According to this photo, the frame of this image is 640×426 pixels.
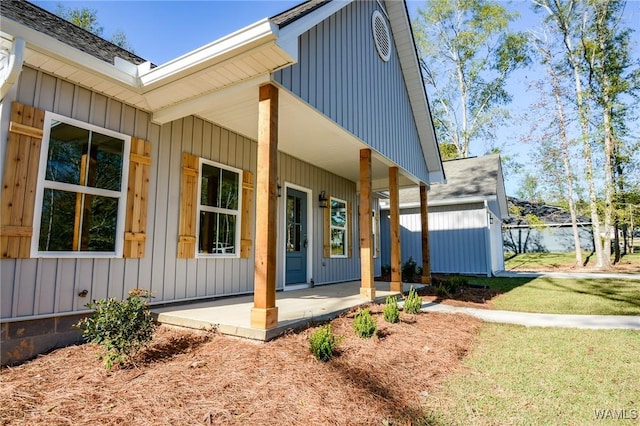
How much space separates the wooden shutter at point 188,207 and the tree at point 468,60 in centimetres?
1895

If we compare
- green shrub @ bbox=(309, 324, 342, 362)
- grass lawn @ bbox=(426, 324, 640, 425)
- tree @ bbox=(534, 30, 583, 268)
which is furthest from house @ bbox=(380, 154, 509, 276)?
green shrub @ bbox=(309, 324, 342, 362)

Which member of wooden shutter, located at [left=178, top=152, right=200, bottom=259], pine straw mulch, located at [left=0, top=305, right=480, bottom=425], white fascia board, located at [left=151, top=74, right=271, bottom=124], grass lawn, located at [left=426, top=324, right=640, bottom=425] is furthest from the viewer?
wooden shutter, located at [left=178, top=152, right=200, bottom=259]

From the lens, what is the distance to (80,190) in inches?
149

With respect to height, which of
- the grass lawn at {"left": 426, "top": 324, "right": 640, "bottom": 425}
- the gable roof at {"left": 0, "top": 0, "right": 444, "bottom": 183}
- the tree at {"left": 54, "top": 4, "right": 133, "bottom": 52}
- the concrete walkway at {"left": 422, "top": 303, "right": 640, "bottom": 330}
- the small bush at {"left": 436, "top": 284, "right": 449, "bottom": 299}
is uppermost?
the tree at {"left": 54, "top": 4, "right": 133, "bottom": 52}

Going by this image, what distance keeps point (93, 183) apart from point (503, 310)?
6386 millimetres

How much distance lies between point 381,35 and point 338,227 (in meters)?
4.34

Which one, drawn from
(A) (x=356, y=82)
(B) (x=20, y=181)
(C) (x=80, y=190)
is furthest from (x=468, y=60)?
(B) (x=20, y=181)

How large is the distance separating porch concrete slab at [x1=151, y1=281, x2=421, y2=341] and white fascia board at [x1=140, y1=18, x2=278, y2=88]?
2549 mm

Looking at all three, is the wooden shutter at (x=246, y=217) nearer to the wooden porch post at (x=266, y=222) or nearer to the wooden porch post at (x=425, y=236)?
the wooden porch post at (x=266, y=222)

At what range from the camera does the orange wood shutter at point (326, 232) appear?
801 cm

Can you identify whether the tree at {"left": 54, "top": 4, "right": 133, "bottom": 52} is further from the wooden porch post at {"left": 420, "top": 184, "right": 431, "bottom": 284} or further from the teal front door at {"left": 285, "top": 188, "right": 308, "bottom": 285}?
the wooden porch post at {"left": 420, "top": 184, "right": 431, "bottom": 284}

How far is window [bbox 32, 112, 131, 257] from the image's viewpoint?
3504 millimetres

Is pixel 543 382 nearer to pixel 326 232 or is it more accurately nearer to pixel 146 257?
pixel 146 257

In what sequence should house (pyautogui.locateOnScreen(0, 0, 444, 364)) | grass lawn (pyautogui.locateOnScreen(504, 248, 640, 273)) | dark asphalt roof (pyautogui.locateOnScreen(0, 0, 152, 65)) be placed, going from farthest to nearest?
grass lawn (pyautogui.locateOnScreen(504, 248, 640, 273)), dark asphalt roof (pyautogui.locateOnScreen(0, 0, 152, 65)), house (pyautogui.locateOnScreen(0, 0, 444, 364))
